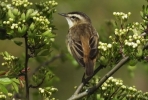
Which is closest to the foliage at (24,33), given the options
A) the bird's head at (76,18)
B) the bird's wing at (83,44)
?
the bird's wing at (83,44)

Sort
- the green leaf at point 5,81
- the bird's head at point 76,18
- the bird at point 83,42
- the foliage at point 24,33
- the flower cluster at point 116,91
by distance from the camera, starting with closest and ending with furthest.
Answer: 1. the green leaf at point 5,81
2. the foliage at point 24,33
3. the flower cluster at point 116,91
4. the bird at point 83,42
5. the bird's head at point 76,18

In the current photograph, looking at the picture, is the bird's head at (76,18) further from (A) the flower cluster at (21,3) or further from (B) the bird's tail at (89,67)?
(A) the flower cluster at (21,3)

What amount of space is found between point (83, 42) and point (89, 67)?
1.07 m

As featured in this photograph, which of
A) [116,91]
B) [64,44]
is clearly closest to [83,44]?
[116,91]

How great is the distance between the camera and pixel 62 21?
487 inches

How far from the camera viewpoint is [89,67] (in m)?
5.27

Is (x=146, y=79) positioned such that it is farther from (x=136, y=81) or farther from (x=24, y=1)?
(x=24, y=1)

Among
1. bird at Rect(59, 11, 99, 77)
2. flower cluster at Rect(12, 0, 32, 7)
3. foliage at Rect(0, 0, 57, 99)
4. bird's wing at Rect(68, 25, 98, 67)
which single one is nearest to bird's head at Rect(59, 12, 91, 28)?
bird at Rect(59, 11, 99, 77)

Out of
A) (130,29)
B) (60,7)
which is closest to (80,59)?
(130,29)

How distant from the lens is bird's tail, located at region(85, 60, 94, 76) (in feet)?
16.4

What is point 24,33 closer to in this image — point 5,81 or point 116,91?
point 5,81

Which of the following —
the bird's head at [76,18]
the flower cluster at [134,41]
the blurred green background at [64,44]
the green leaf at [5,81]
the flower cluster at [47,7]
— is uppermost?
the flower cluster at [47,7]

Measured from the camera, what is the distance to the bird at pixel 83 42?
554 centimetres

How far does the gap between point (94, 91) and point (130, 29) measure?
75 centimetres
